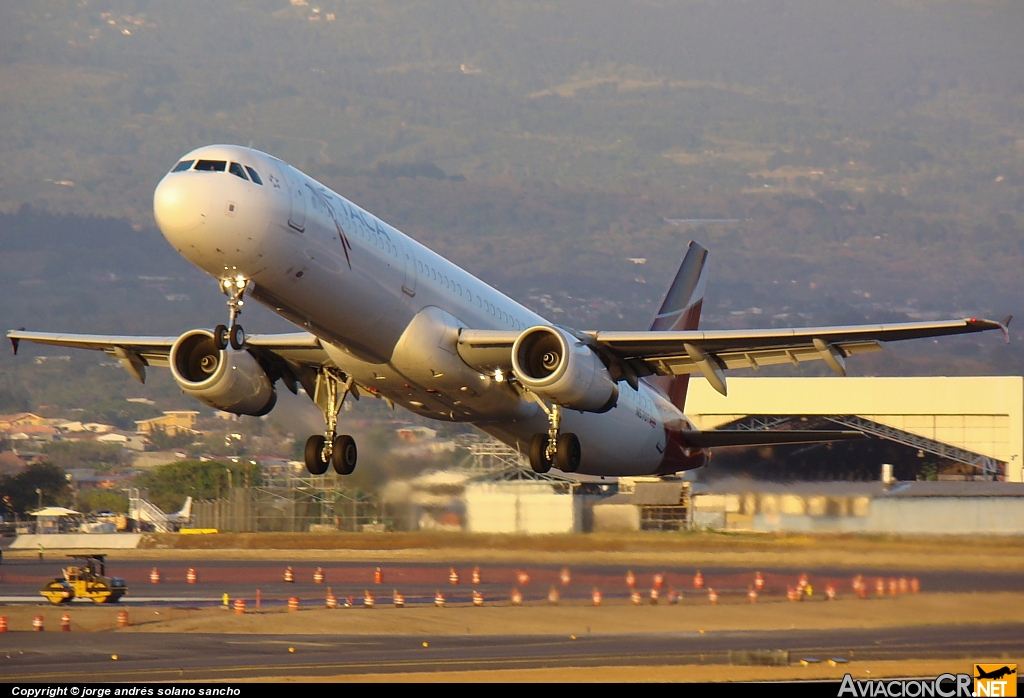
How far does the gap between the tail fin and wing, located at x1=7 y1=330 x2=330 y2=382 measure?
13.0m

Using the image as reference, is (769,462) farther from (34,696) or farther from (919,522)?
(34,696)

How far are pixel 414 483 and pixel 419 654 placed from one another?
1069cm

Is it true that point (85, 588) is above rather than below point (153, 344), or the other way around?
below

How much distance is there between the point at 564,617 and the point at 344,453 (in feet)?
21.0

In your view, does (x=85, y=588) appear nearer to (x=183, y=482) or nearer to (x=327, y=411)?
(x=327, y=411)

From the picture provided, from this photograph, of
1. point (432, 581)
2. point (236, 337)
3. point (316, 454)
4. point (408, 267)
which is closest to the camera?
point (236, 337)

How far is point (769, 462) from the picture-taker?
37.0m

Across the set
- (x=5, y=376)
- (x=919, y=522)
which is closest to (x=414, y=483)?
(x=919, y=522)

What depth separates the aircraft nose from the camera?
69.3 feet

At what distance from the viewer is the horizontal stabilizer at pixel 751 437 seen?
32469mm

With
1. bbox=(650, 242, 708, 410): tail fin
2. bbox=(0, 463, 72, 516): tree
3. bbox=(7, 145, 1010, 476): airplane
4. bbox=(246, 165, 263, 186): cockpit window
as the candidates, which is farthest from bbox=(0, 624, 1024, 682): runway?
bbox=(0, 463, 72, 516): tree

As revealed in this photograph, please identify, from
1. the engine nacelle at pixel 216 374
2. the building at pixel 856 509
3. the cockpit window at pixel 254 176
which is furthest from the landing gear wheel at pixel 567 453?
the building at pixel 856 509

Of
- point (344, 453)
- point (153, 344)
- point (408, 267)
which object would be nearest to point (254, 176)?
point (408, 267)

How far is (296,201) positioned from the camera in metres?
22.7
